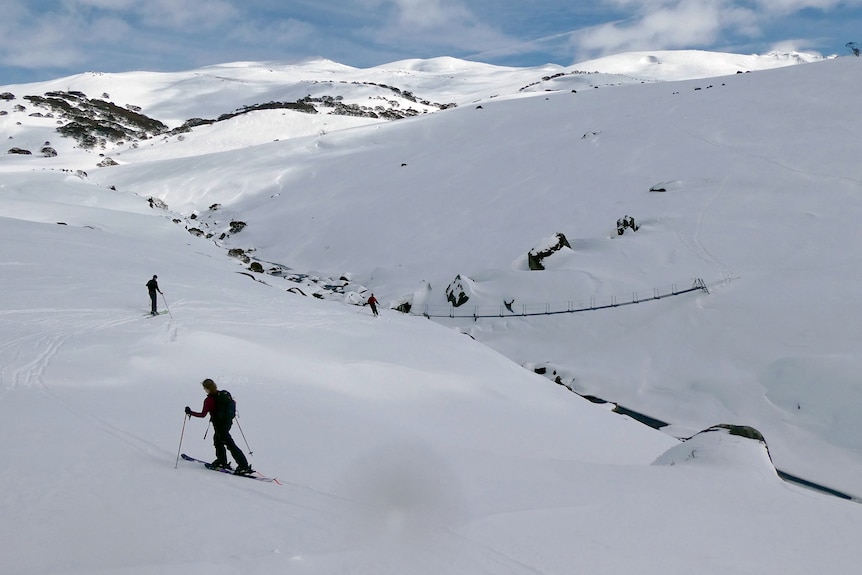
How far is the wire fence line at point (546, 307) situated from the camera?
2288 cm

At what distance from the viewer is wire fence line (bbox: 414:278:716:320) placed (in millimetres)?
22875

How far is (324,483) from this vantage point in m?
6.84

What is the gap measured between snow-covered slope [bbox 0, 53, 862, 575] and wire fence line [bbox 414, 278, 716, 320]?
200 mm

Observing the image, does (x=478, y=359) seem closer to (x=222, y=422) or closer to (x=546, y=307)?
(x=546, y=307)

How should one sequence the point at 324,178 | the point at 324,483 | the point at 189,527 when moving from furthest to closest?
the point at 324,178, the point at 324,483, the point at 189,527

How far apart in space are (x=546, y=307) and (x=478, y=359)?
8.51 m

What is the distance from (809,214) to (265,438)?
2667 centimetres

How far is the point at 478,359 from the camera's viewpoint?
56.0 ft

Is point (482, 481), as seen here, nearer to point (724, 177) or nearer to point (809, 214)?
point (809, 214)

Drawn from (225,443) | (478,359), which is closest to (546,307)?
(478,359)

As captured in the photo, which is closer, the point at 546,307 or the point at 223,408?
the point at 223,408

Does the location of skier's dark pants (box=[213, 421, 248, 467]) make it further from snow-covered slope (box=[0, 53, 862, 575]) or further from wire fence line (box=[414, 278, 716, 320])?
wire fence line (box=[414, 278, 716, 320])

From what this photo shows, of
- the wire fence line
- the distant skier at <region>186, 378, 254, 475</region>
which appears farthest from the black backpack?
the wire fence line

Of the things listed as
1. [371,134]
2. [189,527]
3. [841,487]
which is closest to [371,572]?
[189,527]
